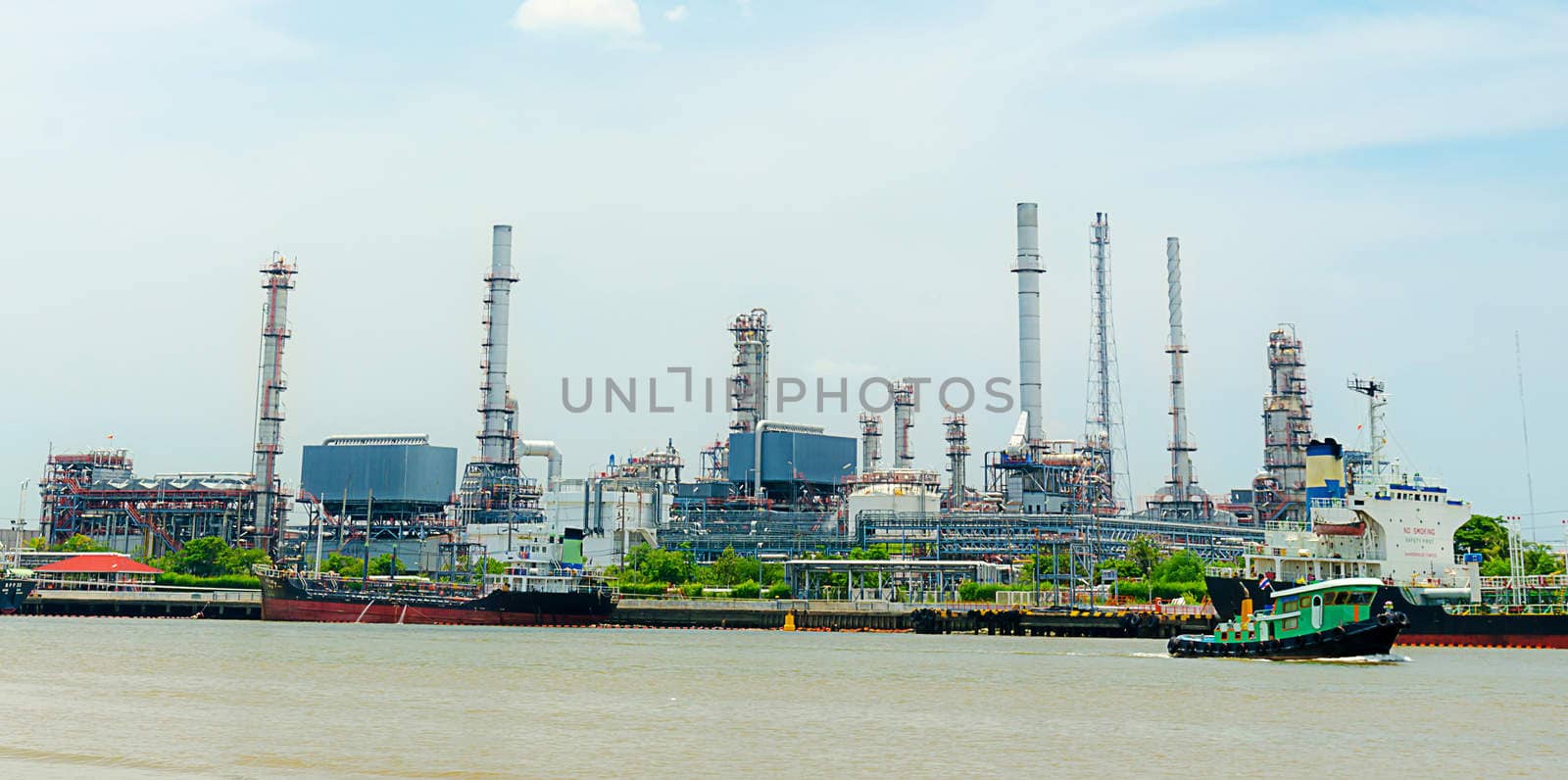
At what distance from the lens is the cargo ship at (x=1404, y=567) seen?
91438 mm

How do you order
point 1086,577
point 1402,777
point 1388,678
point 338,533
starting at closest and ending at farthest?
point 1402,777 < point 1388,678 < point 1086,577 < point 338,533

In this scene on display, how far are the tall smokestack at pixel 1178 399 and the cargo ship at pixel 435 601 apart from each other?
84295mm

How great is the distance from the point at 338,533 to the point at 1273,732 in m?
168

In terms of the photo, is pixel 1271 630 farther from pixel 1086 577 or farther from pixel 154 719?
pixel 1086 577

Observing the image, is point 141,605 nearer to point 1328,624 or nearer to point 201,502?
point 201,502

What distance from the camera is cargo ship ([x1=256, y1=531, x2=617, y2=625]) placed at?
424ft

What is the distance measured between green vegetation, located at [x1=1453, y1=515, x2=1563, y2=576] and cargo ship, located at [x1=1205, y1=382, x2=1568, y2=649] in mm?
17237

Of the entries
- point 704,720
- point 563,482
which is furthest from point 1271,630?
point 563,482

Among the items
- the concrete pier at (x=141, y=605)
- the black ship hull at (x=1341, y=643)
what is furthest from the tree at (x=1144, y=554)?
the concrete pier at (x=141, y=605)

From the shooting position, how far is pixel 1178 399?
19862 cm

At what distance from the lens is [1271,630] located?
7662 centimetres

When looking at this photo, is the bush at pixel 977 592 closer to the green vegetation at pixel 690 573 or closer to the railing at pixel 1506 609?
the green vegetation at pixel 690 573

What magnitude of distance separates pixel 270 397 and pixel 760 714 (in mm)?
153144

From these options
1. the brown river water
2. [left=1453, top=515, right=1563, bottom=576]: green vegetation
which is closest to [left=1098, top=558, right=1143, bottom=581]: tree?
[left=1453, top=515, right=1563, bottom=576]: green vegetation
